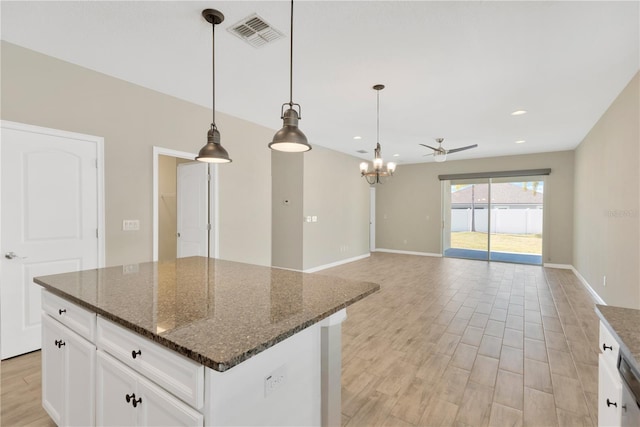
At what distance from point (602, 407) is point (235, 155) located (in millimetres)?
4536

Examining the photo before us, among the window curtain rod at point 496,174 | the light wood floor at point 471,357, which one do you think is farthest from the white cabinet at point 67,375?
the window curtain rod at point 496,174

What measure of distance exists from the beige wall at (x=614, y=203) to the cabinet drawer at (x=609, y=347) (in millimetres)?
2353

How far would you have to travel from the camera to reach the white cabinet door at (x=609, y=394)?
1.19 metres

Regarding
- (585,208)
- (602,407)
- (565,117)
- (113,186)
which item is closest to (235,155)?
(113,186)

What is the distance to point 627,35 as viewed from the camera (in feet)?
7.88

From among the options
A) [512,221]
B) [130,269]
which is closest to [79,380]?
[130,269]

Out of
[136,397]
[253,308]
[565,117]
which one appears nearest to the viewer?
[136,397]

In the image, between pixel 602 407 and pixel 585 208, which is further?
pixel 585 208

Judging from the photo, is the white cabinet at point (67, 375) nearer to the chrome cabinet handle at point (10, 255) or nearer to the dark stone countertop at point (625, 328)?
the chrome cabinet handle at point (10, 255)

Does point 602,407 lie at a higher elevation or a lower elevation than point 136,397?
lower

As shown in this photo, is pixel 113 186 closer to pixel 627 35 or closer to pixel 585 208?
pixel 627 35

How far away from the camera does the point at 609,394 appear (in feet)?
4.26

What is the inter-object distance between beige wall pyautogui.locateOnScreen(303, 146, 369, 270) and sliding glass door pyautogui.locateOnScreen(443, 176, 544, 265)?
258cm

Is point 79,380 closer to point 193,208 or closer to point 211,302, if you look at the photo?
point 211,302
